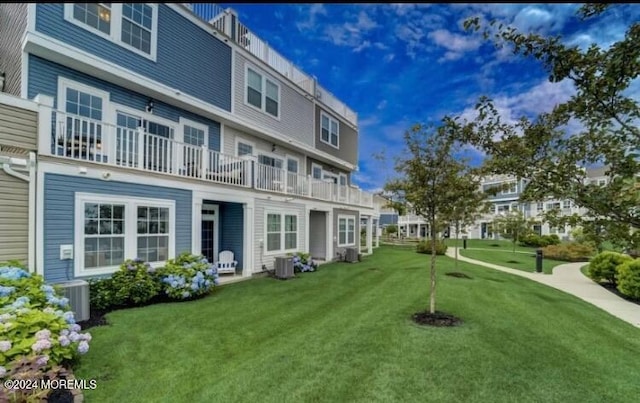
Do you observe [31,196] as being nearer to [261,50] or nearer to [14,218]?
[14,218]

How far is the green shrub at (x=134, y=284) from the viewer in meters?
7.41

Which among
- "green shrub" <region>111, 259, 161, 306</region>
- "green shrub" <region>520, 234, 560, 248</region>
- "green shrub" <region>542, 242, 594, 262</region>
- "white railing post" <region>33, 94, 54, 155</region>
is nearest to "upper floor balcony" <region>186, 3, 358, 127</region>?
"white railing post" <region>33, 94, 54, 155</region>

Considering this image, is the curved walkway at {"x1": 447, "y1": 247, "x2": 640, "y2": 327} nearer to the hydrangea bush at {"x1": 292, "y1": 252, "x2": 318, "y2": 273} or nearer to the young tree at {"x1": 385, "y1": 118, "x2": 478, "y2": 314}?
the young tree at {"x1": 385, "y1": 118, "x2": 478, "y2": 314}

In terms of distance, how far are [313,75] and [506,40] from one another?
15.5m

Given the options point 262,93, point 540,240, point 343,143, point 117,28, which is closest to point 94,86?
point 117,28

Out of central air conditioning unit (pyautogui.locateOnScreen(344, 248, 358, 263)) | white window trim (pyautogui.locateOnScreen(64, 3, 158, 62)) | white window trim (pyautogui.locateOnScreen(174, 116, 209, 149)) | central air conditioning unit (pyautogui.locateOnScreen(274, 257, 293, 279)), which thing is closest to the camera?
white window trim (pyautogui.locateOnScreen(64, 3, 158, 62))

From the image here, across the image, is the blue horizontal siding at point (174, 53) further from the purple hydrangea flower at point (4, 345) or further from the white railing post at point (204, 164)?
the purple hydrangea flower at point (4, 345)

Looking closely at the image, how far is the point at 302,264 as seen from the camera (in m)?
13.3

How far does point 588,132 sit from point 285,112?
13426 millimetres

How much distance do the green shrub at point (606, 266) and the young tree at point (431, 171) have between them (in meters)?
10.2

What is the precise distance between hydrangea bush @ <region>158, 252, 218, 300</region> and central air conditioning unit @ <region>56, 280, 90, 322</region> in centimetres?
178

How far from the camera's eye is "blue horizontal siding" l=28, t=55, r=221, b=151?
25.3 feet

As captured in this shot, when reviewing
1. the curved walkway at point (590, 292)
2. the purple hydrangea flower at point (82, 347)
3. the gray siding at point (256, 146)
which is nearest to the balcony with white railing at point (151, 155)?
the gray siding at point (256, 146)

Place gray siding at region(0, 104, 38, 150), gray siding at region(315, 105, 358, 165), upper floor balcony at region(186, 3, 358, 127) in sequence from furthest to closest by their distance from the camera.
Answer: gray siding at region(315, 105, 358, 165) → upper floor balcony at region(186, 3, 358, 127) → gray siding at region(0, 104, 38, 150)
